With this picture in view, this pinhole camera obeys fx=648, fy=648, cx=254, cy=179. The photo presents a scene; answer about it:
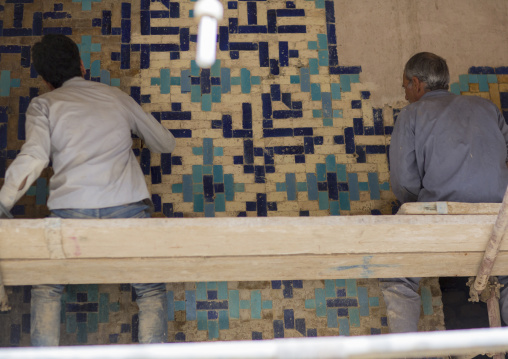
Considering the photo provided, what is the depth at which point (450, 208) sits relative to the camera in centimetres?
273

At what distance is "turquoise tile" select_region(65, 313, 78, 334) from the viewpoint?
3.54 meters

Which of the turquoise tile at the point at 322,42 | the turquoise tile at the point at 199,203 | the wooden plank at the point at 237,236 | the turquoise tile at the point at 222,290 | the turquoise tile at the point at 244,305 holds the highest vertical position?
the turquoise tile at the point at 322,42

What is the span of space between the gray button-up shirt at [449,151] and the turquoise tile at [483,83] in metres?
0.80

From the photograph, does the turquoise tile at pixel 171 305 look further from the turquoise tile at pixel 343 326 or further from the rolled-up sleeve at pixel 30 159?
the rolled-up sleeve at pixel 30 159

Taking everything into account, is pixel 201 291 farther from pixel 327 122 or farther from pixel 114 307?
pixel 327 122

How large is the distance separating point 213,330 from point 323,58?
68.6 inches

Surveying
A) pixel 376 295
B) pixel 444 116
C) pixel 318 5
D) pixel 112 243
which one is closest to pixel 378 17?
pixel 318 5

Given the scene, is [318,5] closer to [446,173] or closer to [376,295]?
[446,173]

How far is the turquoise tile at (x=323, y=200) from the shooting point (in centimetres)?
377

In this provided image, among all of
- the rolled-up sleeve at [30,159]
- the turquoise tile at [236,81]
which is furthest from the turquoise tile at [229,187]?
the rolled-up sleeve at [30,159]

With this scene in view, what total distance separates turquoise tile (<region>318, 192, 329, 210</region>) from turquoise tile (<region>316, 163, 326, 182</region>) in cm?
8

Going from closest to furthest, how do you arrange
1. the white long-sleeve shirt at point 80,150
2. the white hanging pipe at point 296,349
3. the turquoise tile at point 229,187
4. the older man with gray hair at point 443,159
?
the white hanging pipe at point 296,349 < the white long-sleeve shirt at point 80,150 < the older man with gray hair at point 443,159 < the turquoise tile at point 229,187

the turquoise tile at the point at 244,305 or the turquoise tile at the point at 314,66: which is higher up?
the turquoise tile at the point at 314,66

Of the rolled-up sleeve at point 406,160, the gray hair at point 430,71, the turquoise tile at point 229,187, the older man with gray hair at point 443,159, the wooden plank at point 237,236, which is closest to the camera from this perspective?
the wooden plank at point 237,236
